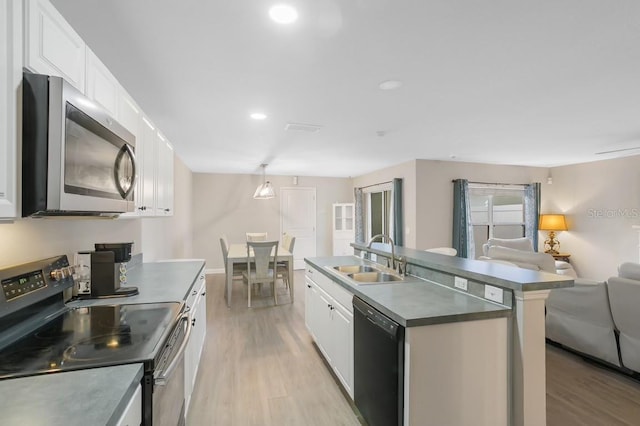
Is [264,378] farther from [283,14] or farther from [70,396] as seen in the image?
[283,14]

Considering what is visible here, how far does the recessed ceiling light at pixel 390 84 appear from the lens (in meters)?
2.37

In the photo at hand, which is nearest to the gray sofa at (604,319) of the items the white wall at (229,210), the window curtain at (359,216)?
the window curtain at (359,216)

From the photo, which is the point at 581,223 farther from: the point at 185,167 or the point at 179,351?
the point at 185,167

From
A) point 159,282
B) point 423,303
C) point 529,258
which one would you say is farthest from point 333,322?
point 529,258

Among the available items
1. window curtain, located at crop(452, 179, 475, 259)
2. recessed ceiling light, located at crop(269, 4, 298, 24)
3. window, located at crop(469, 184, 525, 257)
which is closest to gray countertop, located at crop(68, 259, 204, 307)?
recessed ceiling light, located at crop(269, 4, 298, 24)

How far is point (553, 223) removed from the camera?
6.10 metres

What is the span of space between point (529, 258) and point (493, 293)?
2066mm

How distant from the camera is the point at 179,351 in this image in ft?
4.29

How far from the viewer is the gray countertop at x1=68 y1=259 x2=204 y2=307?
69.4 inches

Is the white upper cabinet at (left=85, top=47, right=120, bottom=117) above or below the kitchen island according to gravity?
above

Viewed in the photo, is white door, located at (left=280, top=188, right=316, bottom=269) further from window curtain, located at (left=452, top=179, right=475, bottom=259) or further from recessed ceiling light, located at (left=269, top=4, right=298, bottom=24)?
recessed ceiling light, located at (left=269, top=4, right=298, bottom=24)

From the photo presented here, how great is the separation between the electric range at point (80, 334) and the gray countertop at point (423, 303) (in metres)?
1.05

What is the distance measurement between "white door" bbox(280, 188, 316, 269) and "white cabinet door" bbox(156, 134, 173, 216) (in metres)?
4.60

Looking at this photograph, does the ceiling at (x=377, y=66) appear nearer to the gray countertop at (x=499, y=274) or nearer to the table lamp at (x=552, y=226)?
the gray countertop at (x=499, y=274)
